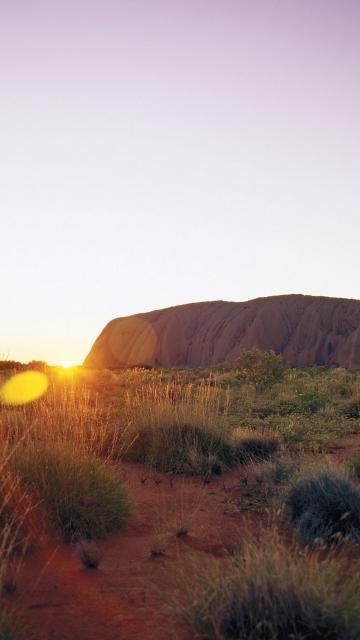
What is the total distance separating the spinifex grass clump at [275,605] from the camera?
2959mm

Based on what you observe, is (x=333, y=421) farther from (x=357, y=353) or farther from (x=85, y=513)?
(x=357, y=353)

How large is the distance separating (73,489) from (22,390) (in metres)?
8.40

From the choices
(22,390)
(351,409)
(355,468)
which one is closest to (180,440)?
(355,468)

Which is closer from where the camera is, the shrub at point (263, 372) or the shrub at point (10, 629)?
the shrub at point (10, 629)

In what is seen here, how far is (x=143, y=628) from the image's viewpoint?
3467 mm

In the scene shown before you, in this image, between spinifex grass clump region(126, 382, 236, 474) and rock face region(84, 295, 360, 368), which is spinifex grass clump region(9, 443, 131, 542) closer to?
spinifex grass clump region(126, 382, 236, 474)

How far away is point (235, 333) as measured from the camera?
61188 mm

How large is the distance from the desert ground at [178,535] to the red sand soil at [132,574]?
0.01m

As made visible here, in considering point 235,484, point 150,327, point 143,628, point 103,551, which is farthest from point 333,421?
point 150,327

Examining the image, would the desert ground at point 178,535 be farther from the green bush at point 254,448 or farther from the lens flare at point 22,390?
the lens flare at point 22,390

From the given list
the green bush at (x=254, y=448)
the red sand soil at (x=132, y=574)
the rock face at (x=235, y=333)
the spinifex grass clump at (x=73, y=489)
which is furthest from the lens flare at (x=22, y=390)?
the rock face at (x=235, y=333)

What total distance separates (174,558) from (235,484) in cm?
293

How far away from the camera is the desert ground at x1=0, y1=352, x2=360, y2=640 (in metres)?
3.11

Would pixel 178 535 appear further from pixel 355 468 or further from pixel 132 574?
pixel 355 468
